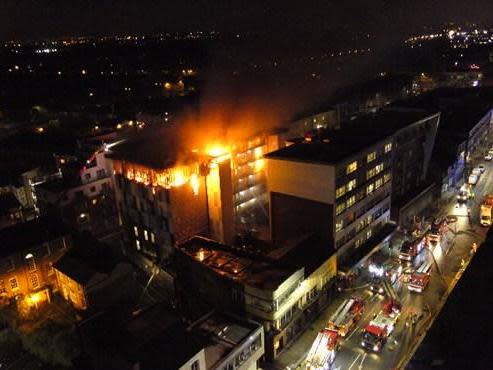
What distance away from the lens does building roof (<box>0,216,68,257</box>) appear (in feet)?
121

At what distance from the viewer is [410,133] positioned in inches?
2167

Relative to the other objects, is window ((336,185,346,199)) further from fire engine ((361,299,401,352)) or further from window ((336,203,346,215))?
fire engine ((361,299,401,352))

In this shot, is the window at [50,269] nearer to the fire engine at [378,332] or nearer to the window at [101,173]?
the window at [101,173]

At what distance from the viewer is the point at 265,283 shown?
32719 millimetres

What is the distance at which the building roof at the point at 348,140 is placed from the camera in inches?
1626

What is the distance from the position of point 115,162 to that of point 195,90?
263 ft

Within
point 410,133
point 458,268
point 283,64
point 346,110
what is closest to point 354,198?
point 458,268

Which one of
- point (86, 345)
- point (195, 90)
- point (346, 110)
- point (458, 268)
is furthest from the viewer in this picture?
point (195, 90)

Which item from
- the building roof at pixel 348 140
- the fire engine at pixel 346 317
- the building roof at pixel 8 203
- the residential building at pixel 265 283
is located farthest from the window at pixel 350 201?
the building roof at pixel 8 203

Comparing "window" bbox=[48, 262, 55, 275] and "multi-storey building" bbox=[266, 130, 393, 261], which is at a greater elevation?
"multi-storey building" bbox=[266, 130, 393, 261]

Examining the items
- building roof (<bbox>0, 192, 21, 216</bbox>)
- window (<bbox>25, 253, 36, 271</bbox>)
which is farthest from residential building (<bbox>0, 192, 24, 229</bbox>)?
window (<bbox>25, 253, 36, 271</bbox>)

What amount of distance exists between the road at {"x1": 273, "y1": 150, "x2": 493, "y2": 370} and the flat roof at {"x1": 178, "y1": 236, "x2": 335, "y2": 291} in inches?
181

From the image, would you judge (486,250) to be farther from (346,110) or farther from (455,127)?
(346,110)

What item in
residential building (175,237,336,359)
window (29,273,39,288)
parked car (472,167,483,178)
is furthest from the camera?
parked car (472,167,483,178)
